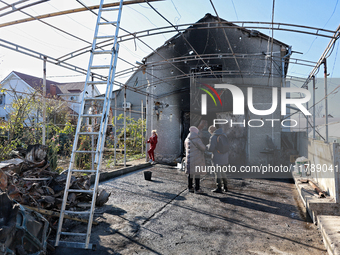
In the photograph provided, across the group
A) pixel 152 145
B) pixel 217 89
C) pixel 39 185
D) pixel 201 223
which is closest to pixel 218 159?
pixel 201 223

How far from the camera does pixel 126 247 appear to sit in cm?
399

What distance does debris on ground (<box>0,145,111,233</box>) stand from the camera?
14.0 feet

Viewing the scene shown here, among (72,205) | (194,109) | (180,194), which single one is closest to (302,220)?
(180,194)

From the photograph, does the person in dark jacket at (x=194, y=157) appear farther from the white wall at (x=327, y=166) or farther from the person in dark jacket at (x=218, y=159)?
the white wall at (x=327, y=166)

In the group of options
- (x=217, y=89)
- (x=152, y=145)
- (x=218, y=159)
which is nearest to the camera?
(x=218, y=159)

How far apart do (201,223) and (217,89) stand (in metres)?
9.51

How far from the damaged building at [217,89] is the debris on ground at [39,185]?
6.22 meters

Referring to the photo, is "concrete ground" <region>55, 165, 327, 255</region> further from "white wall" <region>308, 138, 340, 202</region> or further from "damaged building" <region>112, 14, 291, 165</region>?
"damaged building" <region>112, 14, 291, 165</region>

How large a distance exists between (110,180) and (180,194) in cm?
302

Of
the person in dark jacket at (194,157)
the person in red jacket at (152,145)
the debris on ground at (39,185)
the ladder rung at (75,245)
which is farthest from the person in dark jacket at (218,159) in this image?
the person in red jacket at (152,145)

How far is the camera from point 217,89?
Answer: 13.5 metres

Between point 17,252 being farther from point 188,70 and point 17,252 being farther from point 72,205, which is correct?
point 188,70

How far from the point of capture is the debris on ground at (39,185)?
427 centimetres

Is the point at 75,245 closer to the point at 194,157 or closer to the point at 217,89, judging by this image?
the point at 194,157
